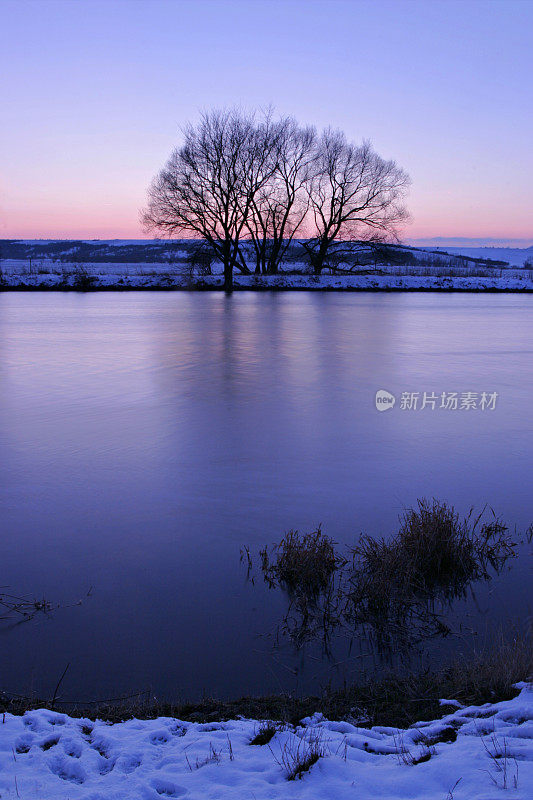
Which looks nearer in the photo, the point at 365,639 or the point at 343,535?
the point at 365,639

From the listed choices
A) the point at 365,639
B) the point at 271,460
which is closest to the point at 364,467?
the point at 271,460

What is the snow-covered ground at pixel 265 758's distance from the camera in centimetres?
243

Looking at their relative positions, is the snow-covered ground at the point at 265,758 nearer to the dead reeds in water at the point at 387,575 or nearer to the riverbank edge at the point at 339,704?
the riverbank edge at the point at 339,704

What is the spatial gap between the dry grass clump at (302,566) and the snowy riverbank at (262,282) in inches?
1448

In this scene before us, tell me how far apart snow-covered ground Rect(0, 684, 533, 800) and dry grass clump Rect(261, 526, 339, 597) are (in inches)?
60.6

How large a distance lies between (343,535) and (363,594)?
2.91 ft

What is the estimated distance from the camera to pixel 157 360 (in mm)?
14250

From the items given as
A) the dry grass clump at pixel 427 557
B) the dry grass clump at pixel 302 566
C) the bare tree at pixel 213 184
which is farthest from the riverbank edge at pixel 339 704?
the bare tree at pixel 213 184

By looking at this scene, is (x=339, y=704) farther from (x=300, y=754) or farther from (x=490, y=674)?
(x=490, y=674)

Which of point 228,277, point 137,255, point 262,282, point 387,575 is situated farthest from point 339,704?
point 137,255

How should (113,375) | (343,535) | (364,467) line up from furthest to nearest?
(113,375), (364,467), (343,535)

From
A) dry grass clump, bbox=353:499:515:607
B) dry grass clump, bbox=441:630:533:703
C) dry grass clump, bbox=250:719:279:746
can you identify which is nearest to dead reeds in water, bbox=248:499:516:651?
dry grass clump, bbox=353:499:515:607

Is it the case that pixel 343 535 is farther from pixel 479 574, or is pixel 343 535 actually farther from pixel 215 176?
pixel 215 176

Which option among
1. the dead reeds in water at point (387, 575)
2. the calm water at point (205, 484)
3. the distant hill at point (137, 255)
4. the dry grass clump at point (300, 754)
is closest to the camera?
the dry grass clump at point (300, 754)
